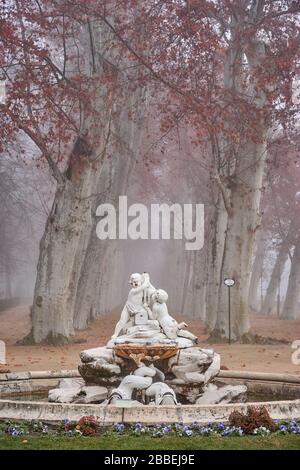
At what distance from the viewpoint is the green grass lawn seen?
7129mm

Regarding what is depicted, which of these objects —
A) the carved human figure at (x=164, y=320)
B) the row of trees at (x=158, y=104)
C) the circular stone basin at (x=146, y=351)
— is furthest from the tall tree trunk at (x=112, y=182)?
the circular stone basin at (x=146, y=351)

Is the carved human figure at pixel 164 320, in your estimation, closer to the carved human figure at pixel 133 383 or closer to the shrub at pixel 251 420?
the carved human figure at pixel 133 383

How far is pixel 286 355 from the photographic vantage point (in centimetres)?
1769

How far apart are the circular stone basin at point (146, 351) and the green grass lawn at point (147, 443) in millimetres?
2328

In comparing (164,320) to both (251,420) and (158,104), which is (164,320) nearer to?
(251,420)

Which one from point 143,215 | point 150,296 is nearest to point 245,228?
point 150,296

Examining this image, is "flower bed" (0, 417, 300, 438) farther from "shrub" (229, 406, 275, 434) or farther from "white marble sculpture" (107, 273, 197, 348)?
"white marble sculpture" (107, 273, 197, 348)

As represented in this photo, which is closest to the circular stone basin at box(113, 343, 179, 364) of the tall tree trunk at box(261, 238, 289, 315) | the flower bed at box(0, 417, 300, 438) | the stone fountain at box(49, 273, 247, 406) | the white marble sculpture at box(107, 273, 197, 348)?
the stone fountain at box(49, 273, 247, 406)

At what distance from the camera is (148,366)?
10031mm

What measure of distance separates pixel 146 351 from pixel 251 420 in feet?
7.44

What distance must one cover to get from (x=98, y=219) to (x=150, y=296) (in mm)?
15753

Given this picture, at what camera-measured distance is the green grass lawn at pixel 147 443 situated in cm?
713
